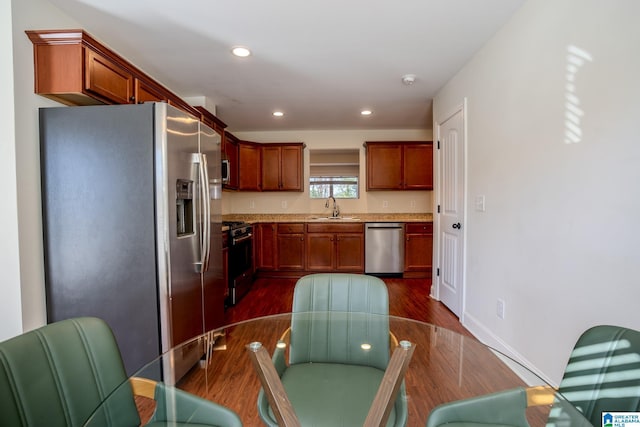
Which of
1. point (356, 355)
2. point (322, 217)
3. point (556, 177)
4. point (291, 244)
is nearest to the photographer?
point (356, 355)

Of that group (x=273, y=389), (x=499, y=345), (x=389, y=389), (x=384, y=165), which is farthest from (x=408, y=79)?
(x=273, y=389)

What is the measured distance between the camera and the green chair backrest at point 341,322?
1.37 m

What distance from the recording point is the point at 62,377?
858 mm

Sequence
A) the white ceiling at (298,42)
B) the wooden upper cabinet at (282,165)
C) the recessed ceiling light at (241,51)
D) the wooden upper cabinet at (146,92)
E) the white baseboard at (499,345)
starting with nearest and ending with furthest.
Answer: the white baseboard at (499,345)
the white ceiling at (298,42)
the wooden upper cabinet at (146,92)
the recessed ceiling light at (241,51)
the wooden upper cabinet at (282,165)

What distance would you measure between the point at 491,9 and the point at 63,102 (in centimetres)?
277

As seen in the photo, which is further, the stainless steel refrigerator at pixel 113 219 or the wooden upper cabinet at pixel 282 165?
the wooden upper cabinet at pixel 282 165

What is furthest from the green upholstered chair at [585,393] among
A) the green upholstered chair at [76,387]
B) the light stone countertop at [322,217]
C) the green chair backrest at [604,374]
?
the light stone countertop at [322,217]

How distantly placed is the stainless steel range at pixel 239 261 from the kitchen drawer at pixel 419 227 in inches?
89.3

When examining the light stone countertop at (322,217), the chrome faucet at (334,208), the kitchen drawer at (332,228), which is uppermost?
the chrome faucet at (334,208)

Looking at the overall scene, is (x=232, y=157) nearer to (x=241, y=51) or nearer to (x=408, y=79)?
(x=241, y=51)

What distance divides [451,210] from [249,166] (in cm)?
305

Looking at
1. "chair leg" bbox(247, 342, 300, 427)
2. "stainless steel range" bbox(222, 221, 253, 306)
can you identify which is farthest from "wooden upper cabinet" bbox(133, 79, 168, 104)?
"chair leg" bbox(247, 342, 300, 427)

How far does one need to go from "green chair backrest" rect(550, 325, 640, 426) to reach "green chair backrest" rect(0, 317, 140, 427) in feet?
4.54

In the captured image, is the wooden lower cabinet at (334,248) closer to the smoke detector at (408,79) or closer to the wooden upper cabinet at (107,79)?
the smoke detector at (408,79)
